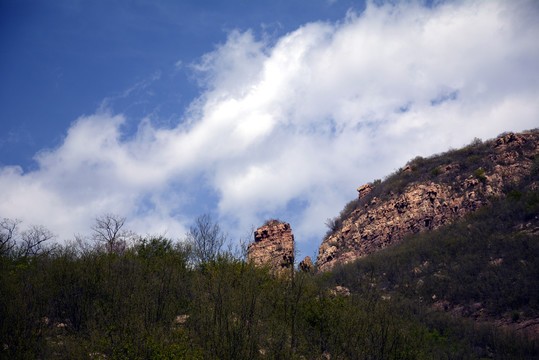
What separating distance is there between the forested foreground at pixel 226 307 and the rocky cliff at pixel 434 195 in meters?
12.1

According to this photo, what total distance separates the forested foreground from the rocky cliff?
39.7ft

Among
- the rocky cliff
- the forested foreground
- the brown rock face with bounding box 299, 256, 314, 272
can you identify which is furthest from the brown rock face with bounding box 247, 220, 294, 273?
the forested foreground

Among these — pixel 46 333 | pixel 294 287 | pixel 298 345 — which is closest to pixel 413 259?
pixel 294 287

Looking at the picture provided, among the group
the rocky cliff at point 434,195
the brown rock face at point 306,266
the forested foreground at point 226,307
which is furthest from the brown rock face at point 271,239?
the forested foreground at point 226,307

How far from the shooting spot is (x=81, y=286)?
1035 inches

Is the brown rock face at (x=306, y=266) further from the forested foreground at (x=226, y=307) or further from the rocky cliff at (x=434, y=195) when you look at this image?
the rocky cliff at (x=434, y=195)

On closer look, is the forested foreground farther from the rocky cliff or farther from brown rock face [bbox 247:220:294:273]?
brown rock face [bbox 247:220:294:273]

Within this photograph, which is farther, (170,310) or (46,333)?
(170,310)

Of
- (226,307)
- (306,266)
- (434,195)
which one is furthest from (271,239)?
(226,307)

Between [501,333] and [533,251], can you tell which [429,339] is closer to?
[501,333]

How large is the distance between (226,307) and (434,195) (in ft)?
147

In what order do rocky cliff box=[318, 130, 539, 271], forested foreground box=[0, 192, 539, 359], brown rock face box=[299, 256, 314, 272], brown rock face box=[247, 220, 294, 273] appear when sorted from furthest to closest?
1. brown rock face box=[247, 220, 294, 273]
2. rocky cliff box=[318, 130, 539, 271]
3. brown rock face box=[299, 256, 314, 272]
4. forested foreground box=[0, 192, 539, 359]

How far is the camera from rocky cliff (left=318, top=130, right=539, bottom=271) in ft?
178

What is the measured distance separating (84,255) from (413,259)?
35.8 meters
